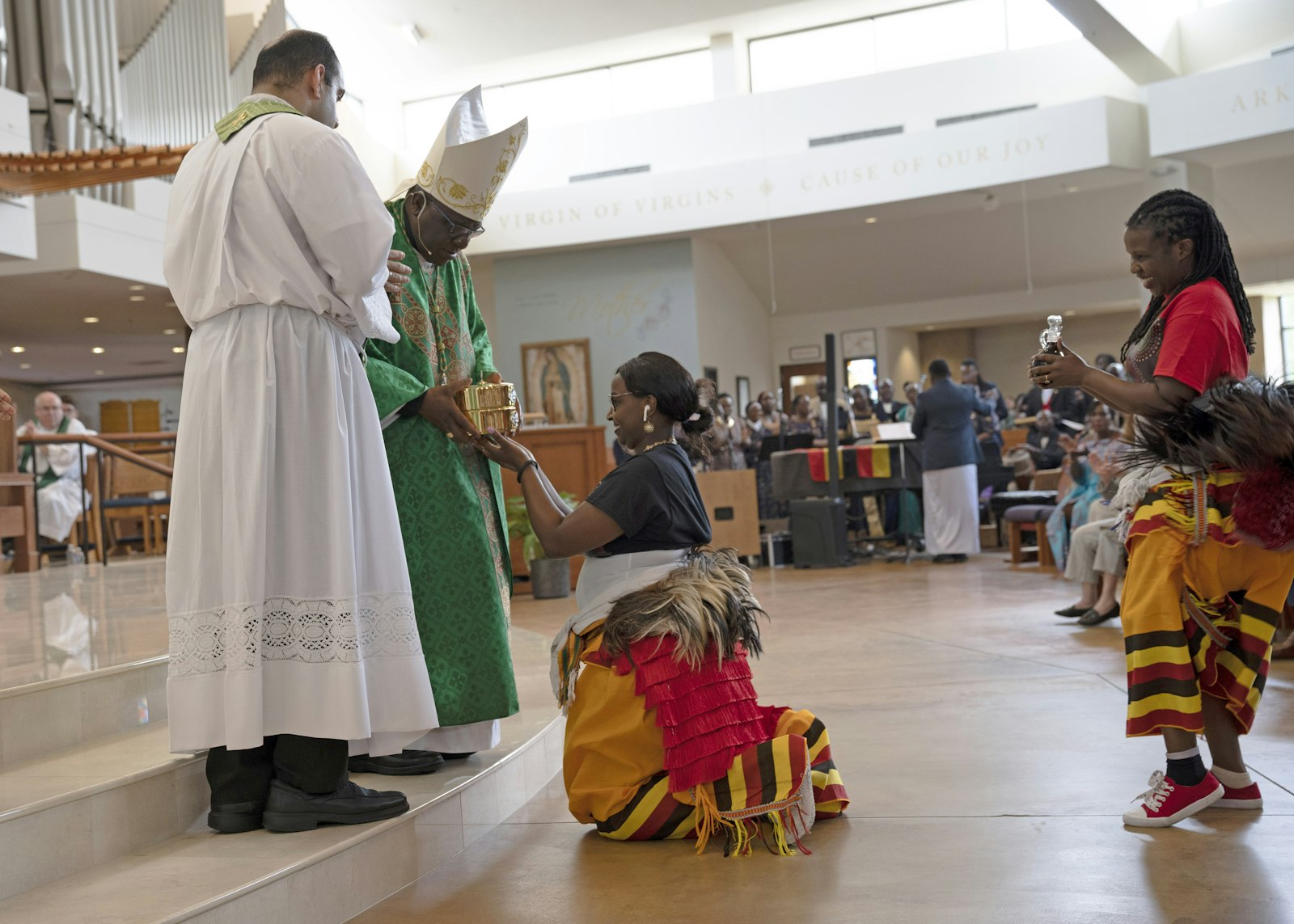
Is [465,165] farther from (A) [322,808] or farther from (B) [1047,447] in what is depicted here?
(B) [1047,447]

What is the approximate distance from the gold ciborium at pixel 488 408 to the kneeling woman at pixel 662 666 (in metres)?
0.06

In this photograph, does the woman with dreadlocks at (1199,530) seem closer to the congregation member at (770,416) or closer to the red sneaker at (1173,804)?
the red sneaker at (1173,804)

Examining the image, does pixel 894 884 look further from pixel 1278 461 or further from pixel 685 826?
pixel 1278 461

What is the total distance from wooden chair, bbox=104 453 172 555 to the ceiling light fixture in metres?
5.92

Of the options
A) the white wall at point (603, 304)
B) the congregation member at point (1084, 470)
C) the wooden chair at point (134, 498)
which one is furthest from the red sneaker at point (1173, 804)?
the white wall at point (603, 304)

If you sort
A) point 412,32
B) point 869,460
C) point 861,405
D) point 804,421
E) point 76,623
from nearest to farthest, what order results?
point 76,623
point 869,460
point 804,421
point 861,405
point 412,32

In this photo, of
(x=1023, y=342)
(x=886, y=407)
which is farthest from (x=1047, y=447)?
(x=1023, y=342)

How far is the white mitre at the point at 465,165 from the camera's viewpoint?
2.65 meters

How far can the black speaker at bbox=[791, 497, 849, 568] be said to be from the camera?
918 centimetres

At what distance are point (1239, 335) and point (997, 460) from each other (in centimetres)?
823

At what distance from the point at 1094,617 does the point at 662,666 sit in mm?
3614

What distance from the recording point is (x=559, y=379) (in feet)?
49.8

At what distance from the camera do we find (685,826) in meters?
2.47

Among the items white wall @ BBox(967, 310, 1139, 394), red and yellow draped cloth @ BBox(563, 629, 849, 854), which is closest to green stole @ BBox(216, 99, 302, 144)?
red and yellow draped cloth @ BBox(563, 629, 849, 854)
